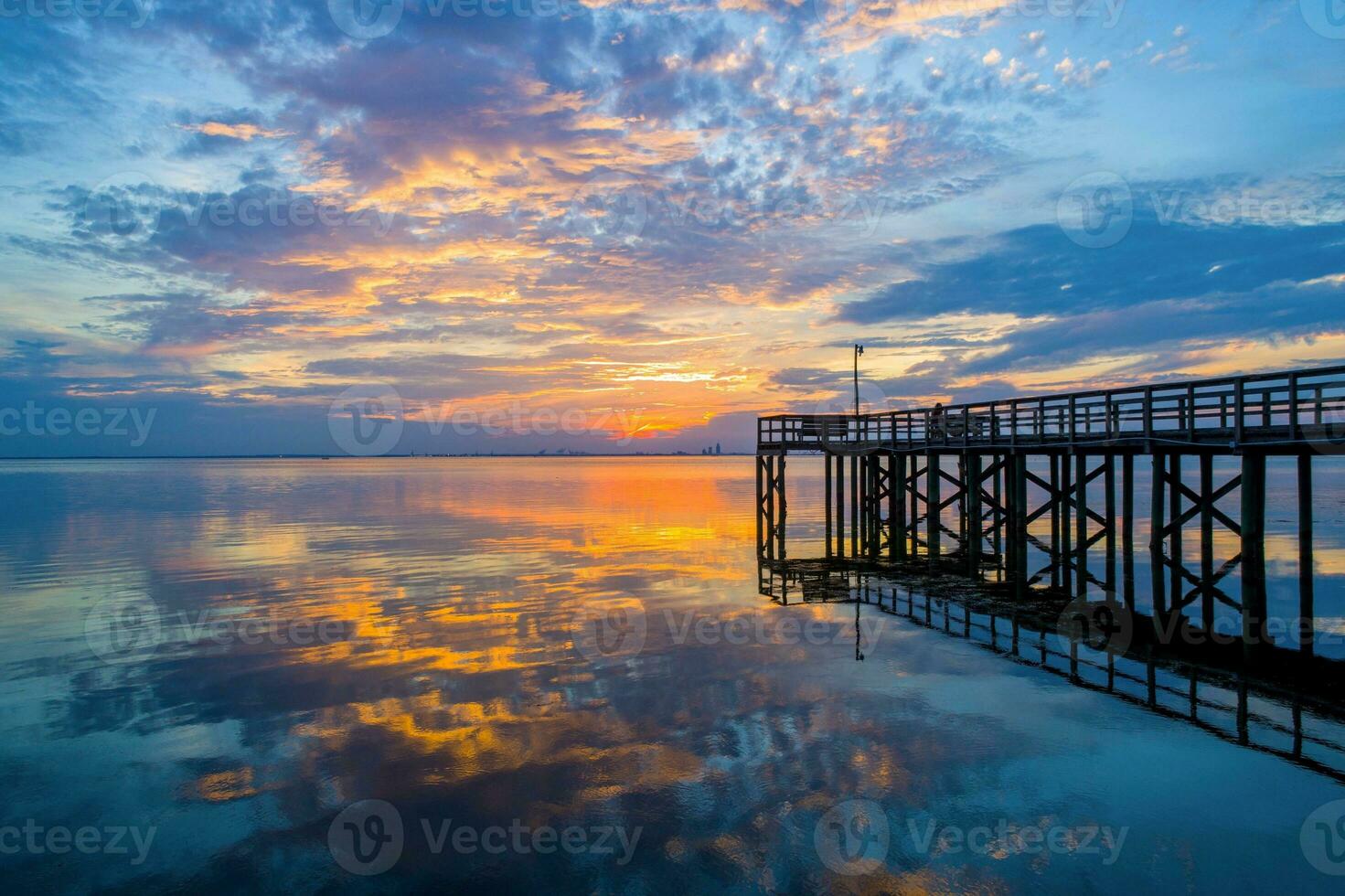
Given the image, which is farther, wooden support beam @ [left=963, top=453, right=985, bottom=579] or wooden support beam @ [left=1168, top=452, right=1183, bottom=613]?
wooden support beam @ [left=963, top=453, right=985, bottom=579]

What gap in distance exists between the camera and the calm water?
308 inches

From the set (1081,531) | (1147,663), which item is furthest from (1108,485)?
(1147,663)

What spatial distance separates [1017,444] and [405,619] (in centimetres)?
1860

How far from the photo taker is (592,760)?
10.3m

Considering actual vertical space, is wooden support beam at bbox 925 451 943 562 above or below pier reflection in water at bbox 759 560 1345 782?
above

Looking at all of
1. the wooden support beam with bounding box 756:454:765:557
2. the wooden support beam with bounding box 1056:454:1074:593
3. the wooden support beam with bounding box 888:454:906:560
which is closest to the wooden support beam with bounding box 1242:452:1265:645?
the wooden support beam with bounding box 1056:454:1074:593

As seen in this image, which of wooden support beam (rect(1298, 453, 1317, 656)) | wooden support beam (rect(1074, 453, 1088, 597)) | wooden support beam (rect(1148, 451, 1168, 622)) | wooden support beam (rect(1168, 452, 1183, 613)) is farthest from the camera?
wooden support beam (rect(1074, 453, 1088, 597))

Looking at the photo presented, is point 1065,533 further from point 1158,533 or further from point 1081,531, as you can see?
point 1158,533

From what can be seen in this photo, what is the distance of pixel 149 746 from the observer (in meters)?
10.9

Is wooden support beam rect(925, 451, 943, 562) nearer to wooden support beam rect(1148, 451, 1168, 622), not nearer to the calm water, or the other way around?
wooden support beam rect(1148, 451, 1168, 622)

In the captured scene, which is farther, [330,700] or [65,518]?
[65,518]

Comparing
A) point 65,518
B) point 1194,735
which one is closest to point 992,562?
point 1194,735

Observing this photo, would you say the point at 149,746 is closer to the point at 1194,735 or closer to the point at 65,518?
the point at 1194,735

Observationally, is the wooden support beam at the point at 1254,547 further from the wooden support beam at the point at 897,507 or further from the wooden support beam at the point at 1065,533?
the wooden support beam at the point at 897,507
